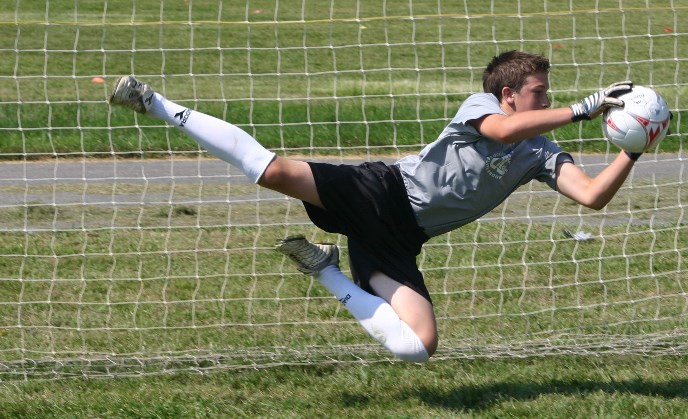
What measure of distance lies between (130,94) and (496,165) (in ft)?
5.24

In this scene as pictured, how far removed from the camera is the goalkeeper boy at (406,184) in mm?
4805

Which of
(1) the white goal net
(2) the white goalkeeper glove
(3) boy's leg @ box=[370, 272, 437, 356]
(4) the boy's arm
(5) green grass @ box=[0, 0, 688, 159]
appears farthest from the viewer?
(5) green grass @ box=[0, 0, 688, 159]

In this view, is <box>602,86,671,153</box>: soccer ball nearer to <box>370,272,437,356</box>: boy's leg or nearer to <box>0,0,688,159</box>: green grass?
<box>370,272,437,356</box>: boy's leg

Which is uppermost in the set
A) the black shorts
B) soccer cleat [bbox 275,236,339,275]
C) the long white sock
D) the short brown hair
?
the short brown hair

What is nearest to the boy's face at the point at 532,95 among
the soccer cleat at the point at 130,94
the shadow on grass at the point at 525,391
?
the shadow on grass at the point at 525,391

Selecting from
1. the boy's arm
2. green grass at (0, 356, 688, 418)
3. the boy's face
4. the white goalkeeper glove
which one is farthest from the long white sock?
the white goalkeeper glove

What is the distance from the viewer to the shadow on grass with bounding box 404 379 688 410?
192 inches

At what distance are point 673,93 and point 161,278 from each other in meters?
6.31

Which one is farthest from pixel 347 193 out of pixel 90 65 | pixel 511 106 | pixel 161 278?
pixel 90 65

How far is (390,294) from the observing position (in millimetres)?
4996

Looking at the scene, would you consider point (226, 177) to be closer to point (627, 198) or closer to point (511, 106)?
point (627, 198)

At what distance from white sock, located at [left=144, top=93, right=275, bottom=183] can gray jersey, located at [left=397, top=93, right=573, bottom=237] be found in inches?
26.9

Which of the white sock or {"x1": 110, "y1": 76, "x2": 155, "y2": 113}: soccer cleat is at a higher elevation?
{"x1": 110, "y1": 76, "x2": 155, "y2": 113}: soccer cleat

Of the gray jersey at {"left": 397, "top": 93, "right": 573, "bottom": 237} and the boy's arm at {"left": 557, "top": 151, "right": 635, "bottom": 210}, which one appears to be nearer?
the boy's arm at {"left": 557, "top": 151, "right": 635, "bottom": 210}
